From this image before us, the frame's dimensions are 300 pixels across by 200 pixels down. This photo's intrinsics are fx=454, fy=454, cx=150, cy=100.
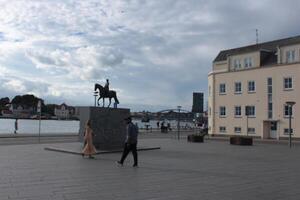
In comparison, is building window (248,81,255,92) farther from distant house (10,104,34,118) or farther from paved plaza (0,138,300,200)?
distant house (10,104,34,118)

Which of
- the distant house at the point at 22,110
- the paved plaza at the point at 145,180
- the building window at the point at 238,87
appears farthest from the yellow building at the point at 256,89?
the distant house at the point at 22,110

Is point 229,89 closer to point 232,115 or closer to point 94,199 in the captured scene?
point 232,115

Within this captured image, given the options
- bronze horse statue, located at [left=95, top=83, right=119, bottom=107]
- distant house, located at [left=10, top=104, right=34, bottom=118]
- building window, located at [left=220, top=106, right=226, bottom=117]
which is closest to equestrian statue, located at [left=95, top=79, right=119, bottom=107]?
bronze horse statue, located at [left=95, top=83, right=119, bottom=107]

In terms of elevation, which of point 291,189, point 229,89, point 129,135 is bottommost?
point 291,189

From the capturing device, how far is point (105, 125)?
2777 centimetres

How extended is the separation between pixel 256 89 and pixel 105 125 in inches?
1443

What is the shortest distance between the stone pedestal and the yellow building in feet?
105

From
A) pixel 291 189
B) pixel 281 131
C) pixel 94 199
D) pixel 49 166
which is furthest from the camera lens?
pixel 281 131

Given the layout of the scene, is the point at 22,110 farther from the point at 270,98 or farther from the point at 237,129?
the point at 270,98

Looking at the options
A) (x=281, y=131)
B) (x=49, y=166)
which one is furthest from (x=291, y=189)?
(x=281, y=131)

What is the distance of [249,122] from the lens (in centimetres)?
6097

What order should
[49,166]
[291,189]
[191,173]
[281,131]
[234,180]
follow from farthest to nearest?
[281,131] < [49,166] < [191,173] < [234,180] < [291,189]

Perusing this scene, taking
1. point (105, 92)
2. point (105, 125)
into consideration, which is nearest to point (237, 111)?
point (105, 92)

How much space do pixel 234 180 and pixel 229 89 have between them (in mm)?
50809
